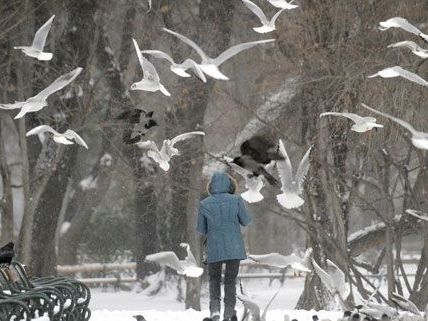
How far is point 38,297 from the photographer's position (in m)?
8.23

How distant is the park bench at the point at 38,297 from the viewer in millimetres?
7867

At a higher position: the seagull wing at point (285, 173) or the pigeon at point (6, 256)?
the seagull wing at point (285, 173)

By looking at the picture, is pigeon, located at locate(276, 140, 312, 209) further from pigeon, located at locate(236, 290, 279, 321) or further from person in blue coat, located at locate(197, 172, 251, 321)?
pigeon, located at locate(236, 290, 279, 321)

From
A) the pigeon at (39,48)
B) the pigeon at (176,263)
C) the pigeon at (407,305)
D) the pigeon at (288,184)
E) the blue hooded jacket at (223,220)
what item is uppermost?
the pigeon at (39,48)

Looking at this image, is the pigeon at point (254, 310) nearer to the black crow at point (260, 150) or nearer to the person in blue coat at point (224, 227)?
the black crow at point (260, 150)

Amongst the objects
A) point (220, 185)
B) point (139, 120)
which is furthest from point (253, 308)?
point (139, 120)

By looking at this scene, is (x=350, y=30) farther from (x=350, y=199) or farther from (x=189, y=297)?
(x=189, y=297)

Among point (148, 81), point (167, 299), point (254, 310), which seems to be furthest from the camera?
point (167, 299)

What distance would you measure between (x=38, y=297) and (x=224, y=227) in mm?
2175

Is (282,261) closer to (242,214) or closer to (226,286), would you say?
(242,214)

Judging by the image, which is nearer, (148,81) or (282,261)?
(282,261)

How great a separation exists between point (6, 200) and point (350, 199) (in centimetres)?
600

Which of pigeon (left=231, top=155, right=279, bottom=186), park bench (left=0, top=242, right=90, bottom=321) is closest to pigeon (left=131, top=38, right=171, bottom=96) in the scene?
pigeon (left=231, top=155, right=279, bottom=186)

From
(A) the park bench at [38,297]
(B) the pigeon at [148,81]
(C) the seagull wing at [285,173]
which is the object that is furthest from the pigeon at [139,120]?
(A) the park bench at [38,297]
